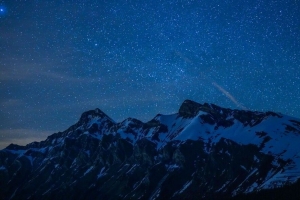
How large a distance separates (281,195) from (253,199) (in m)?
16.2

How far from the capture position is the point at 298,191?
18625cm

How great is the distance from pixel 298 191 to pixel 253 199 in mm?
23847

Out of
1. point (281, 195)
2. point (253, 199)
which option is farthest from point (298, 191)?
point (253, 199)

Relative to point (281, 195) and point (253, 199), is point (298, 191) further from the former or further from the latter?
point (253, 199)

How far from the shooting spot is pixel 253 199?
195125mm

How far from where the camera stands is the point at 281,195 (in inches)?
7288

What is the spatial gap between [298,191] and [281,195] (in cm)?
961
